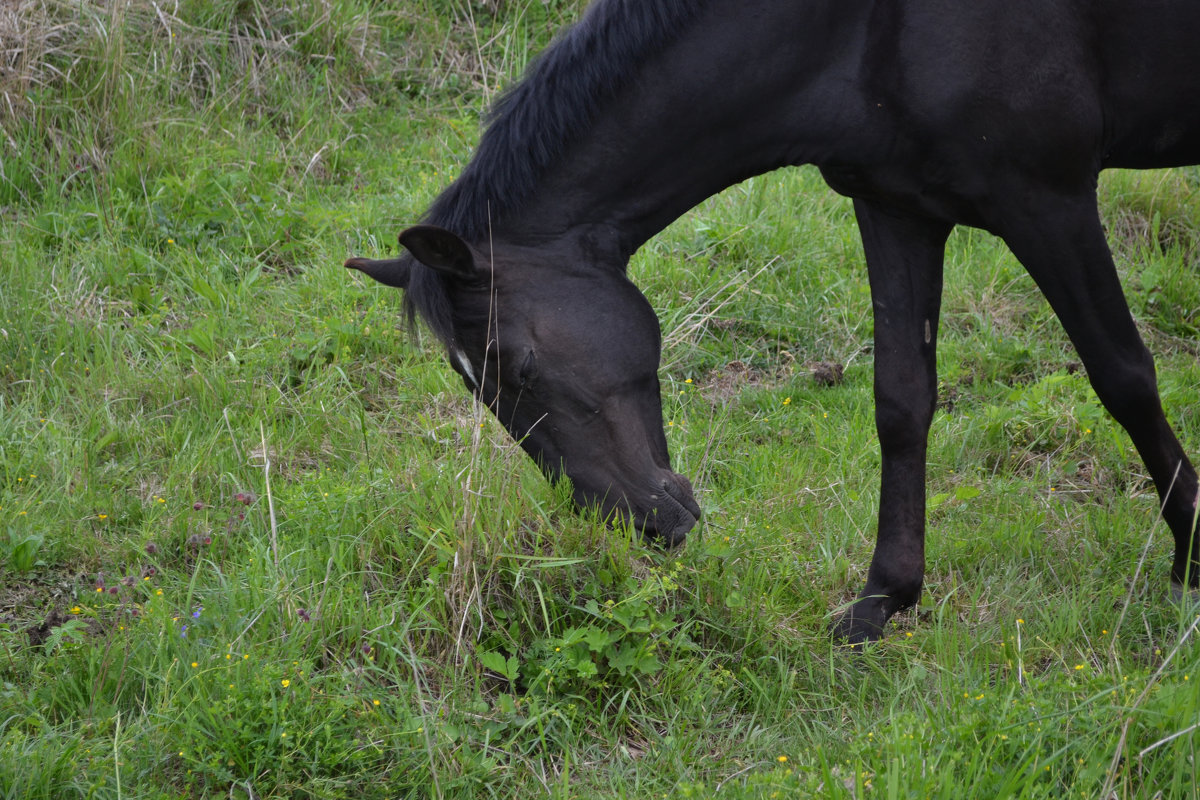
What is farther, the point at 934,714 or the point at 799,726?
the point at 799,726

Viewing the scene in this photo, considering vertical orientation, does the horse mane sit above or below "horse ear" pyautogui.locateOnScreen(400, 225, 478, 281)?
above

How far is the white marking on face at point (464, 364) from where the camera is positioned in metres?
3.13

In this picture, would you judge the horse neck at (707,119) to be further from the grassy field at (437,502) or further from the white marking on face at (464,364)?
the grassy field at (437,502)

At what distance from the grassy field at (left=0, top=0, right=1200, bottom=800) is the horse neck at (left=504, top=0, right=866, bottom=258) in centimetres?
66

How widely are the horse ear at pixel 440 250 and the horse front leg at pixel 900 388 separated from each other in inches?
49.0

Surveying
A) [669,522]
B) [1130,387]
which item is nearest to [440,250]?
[669,522]

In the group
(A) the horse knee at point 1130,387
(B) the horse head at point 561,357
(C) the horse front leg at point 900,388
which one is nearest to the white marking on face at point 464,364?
(B) the horse head at point 561,357

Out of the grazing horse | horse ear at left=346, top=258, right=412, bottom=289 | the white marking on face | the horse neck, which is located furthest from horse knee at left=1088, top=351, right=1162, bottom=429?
horse ear at left=346, top=258, right=412, bottom=289

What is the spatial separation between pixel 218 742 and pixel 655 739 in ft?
3.49

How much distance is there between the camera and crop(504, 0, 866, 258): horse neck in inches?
119

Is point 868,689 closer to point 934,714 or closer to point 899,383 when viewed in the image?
point 934,714

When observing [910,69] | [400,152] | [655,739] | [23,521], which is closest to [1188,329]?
[910,69]

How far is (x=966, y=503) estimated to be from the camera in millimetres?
3994

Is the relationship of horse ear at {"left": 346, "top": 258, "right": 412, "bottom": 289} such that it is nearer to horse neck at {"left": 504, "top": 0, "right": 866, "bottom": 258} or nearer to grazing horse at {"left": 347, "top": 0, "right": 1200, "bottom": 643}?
grazing horse at {"left": 347, "top": 0, "right": 1200, "bottom": 643}
